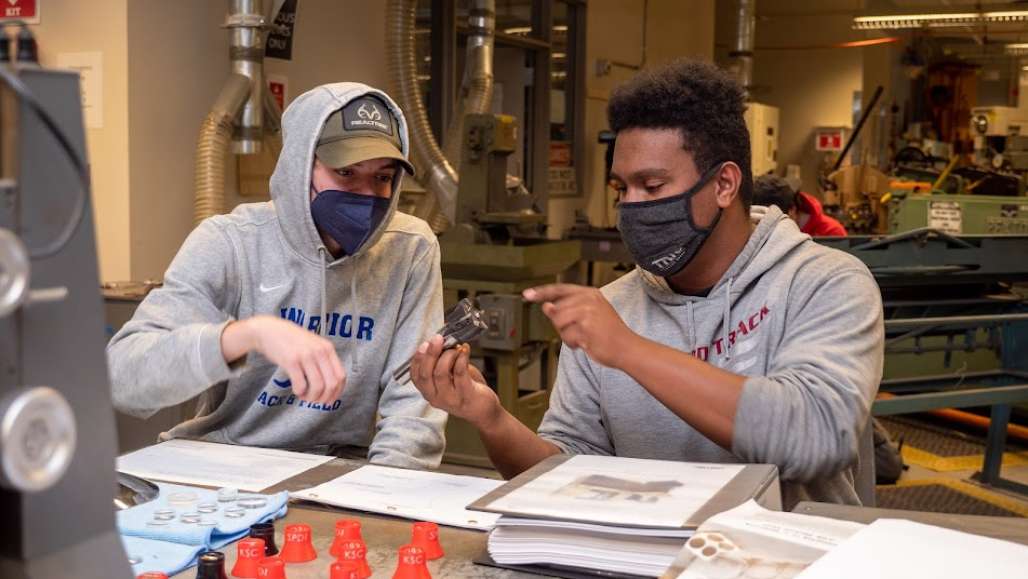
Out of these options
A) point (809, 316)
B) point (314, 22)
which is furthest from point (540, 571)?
point (314, 22)

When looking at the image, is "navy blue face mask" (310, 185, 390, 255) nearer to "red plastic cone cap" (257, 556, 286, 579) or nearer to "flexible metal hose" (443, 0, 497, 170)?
"red plastic cone cap" (257, 556, 286, 579)

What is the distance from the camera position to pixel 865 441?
1758mm

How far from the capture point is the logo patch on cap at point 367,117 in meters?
1.91

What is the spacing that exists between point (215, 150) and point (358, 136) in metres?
2.24

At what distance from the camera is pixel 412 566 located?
44.6 inches

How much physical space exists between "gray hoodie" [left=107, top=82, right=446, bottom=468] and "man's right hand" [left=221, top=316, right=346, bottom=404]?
0.55m

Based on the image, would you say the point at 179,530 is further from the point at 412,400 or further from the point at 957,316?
the point at 957,316

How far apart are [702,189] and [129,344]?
966 millimetres

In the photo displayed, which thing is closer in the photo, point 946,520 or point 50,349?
point 50,349

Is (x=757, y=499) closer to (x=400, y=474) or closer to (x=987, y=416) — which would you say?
(x=400, y=474)

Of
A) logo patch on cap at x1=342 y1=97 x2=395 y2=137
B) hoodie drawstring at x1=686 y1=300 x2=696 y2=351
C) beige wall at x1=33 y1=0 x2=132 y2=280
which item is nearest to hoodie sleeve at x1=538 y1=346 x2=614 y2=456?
hoodie drawstring at x1=686 y1=300 x2=696 y2=351

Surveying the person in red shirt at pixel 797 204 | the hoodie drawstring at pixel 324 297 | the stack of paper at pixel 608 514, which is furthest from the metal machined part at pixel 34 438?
the person in red shirt at pixel 797 204

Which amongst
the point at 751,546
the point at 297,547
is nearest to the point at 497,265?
the point at 297,547

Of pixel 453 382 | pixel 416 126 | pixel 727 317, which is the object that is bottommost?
pixel 453 382
